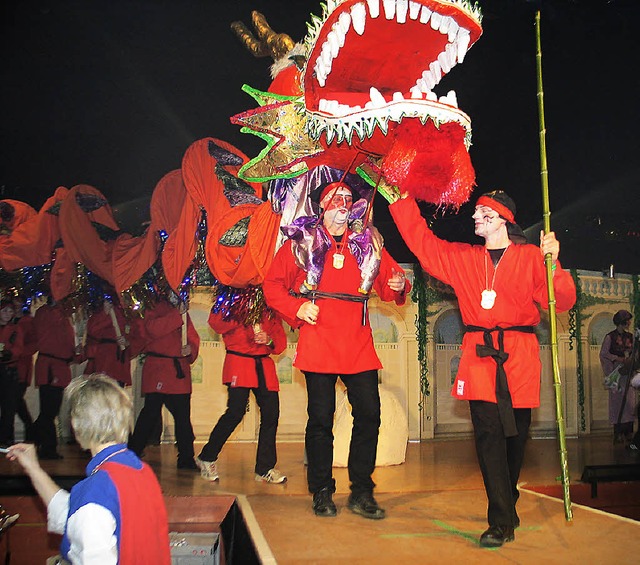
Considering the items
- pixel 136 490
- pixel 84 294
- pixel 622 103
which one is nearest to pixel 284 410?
pixel 84 294

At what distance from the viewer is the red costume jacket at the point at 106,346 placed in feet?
21.0

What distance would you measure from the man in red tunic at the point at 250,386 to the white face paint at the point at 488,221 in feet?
6.52

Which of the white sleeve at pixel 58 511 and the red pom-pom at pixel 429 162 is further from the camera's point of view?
the red pom-pom at pixel 429 162

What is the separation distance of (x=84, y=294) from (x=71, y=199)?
1.11m

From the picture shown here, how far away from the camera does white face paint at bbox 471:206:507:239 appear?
3.21m

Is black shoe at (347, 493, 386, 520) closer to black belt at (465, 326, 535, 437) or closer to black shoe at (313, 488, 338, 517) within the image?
black shoe at (313, 488, 338, 517)

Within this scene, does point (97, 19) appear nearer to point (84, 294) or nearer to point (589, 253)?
point (84, 294)

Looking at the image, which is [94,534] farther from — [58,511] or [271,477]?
[271,477]

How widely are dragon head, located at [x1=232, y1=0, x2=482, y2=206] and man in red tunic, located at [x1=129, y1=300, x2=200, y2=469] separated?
232cm

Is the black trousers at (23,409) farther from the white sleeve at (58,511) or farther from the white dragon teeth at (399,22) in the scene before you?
the white sleeve at (58,511)

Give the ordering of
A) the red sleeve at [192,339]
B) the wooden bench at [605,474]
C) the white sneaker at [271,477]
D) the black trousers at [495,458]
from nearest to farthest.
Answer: the black trousers at [495,458] < the wooden bench at [605,474] < the white sneaker at [271,477] < the red sleeve at [192,339]

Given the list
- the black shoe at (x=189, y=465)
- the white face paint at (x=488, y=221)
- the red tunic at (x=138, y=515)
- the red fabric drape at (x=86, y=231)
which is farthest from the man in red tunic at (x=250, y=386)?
the red tunic at (x=138, y=515)

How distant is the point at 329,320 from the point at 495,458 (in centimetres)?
99

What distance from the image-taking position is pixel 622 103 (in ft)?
18.7
